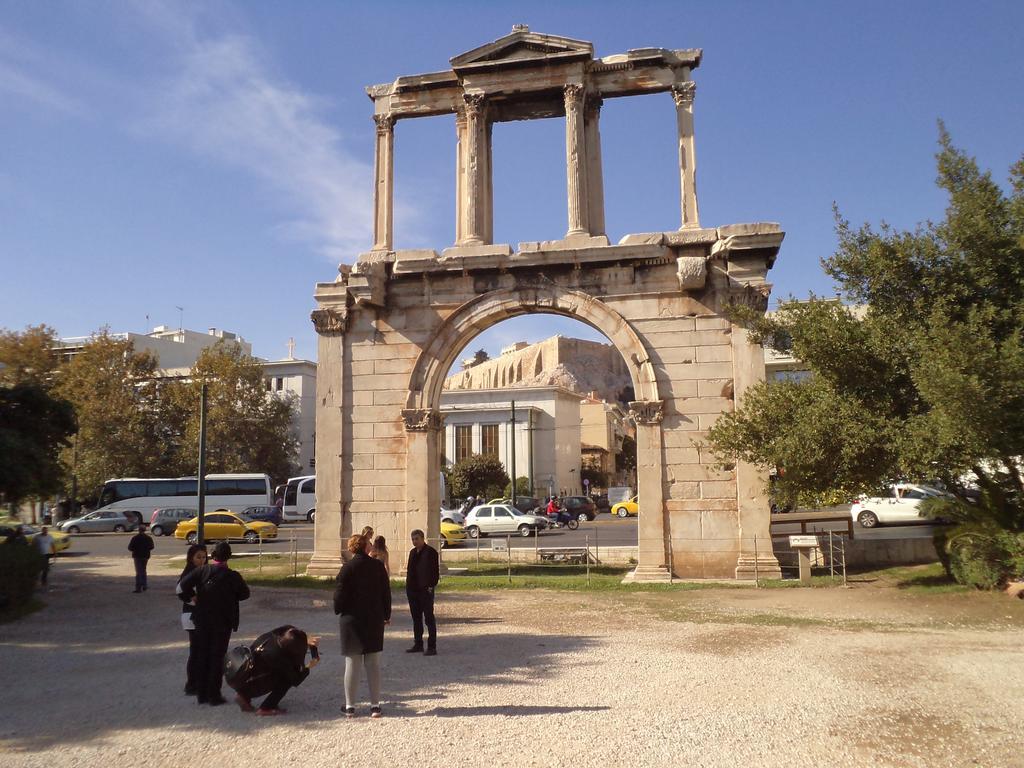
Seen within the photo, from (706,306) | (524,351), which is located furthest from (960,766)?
(524,351)

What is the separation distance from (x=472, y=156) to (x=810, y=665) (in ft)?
42.3

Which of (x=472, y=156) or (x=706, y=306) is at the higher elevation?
(x=472, y=156)

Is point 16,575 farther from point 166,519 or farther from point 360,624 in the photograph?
point 166,519

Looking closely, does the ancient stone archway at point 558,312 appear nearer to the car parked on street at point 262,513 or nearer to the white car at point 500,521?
the white car at point 500,521

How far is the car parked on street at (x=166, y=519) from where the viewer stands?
122ft

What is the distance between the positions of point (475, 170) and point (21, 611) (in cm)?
1206

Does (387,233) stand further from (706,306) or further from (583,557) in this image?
(583,557)

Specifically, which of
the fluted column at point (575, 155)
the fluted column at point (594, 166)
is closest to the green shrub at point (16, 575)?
the fluted column at point (575, 155)

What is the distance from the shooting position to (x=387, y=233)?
1786cm

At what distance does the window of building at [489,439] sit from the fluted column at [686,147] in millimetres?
44831

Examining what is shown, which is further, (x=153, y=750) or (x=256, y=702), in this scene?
(x=256, y=702)

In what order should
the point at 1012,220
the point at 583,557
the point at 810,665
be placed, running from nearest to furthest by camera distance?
the point at 810,665, the point at 1012,220, the point at 583,557

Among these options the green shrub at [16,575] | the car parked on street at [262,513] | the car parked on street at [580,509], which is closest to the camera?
the green shrub at [16,575]

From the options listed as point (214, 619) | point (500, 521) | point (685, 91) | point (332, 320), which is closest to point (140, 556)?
point (332, 320)
